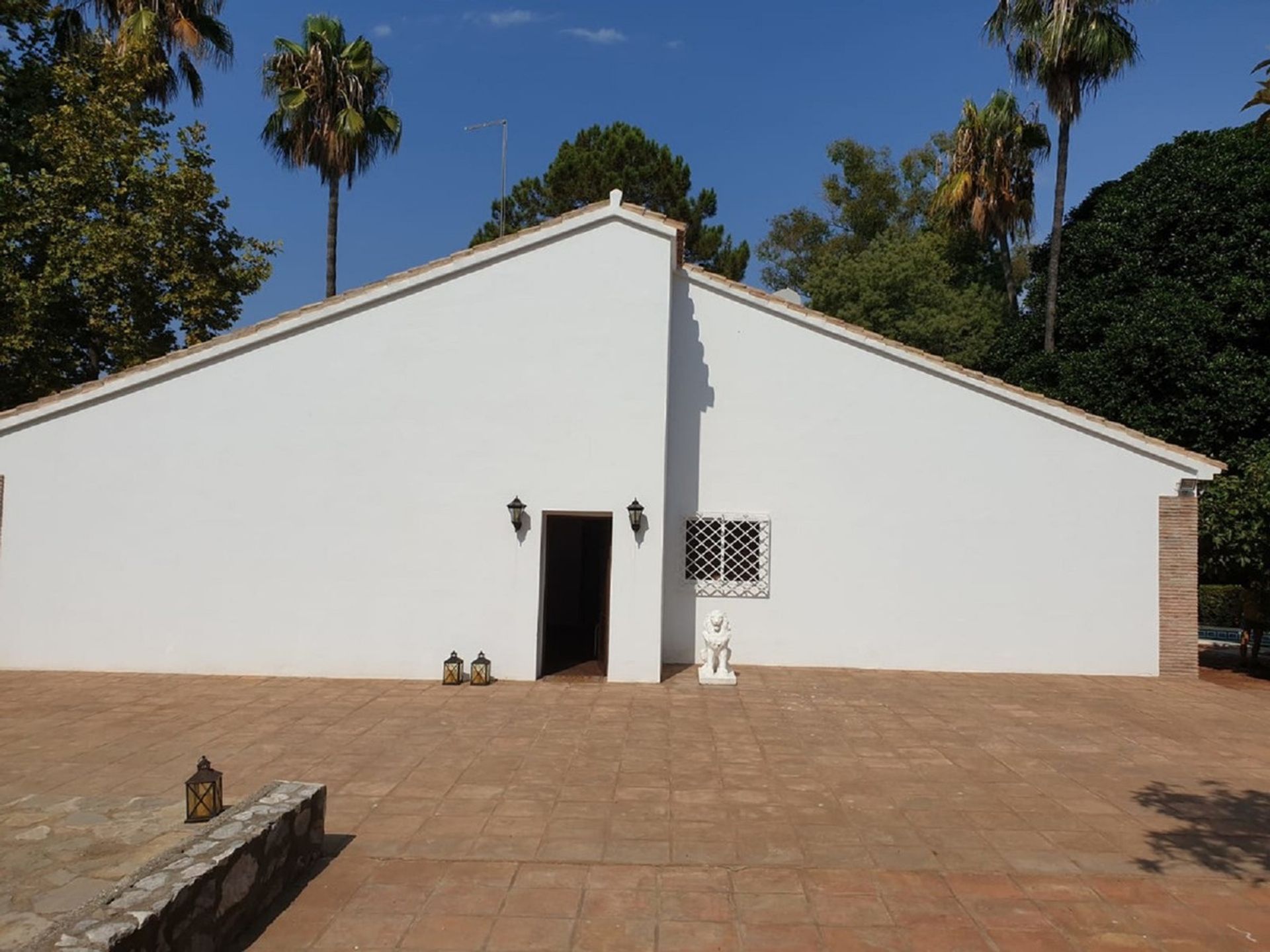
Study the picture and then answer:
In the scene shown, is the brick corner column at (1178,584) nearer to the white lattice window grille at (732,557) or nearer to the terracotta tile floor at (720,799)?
the terracotta tile floor at (720,799)

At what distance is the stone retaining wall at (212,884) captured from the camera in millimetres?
3135

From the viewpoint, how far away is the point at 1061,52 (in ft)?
59.3

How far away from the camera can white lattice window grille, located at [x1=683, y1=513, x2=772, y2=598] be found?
11.2m

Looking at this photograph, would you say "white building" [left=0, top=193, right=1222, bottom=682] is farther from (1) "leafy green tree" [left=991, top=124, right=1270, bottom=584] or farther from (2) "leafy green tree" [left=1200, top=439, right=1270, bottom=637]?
(1) "leafy green tree" [left=991, top=124, right=1270, bottom=584]

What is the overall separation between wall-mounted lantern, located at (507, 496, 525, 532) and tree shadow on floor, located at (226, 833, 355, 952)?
16.6ft

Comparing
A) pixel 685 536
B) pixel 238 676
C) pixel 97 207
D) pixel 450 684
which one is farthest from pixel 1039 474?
pixel 97 207

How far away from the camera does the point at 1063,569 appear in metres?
11.0

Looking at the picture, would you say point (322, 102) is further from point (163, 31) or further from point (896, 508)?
point (896, 508)

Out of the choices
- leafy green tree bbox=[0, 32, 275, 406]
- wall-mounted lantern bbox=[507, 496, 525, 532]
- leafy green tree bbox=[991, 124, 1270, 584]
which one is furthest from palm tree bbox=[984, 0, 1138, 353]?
leafy green tree bbox=[0, 32, 275, 406]

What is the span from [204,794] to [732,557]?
24.1 ft

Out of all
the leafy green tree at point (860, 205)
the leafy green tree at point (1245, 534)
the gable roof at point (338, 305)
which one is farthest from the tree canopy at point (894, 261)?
the gable roof at point (338, 305)

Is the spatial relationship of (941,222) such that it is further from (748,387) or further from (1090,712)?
(1090,712)

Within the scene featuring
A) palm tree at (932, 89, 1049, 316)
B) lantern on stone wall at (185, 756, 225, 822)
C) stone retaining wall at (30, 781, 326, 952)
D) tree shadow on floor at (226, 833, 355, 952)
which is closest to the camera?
stone retaining wall at (30, 781, 326, 952)

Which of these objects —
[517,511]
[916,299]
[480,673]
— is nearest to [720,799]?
[480,673]
